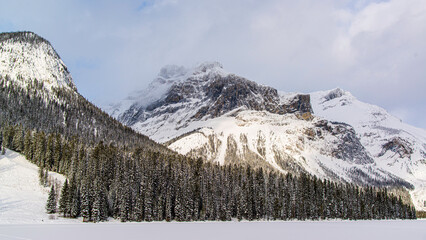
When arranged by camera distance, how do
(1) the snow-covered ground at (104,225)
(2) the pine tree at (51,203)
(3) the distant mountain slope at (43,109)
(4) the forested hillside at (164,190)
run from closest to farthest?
(1) the snow-covered ground at (104,225) < (2) the pine tree at (51,203) < (4) the forested hillside at (164,190) < (3) the distant mountain slope at (43,109)

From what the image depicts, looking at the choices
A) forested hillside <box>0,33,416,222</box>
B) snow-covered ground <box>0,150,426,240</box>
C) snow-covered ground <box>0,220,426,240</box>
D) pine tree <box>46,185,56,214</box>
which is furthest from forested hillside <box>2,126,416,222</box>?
snow-covered ground <box>0,220,426,240</box>

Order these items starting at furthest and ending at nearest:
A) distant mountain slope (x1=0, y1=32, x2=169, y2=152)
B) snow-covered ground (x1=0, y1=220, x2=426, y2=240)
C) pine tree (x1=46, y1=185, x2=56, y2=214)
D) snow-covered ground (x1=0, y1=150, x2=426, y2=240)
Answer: distant mountain slope (x1=0, y1=32, x2=169, y2=152), pine tree (x1=46, y1=185, x2=56, y2=214), snow-covered ground (x1=0, y1=150, x2=426, y2=240), snow-covered ground (x1=0, y1=220, x2=426, y2=240)

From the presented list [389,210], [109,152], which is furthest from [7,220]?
[389,210]

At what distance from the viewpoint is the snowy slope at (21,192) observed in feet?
231

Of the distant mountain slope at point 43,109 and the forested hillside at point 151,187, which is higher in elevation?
the distant mountain slope at point 43,109

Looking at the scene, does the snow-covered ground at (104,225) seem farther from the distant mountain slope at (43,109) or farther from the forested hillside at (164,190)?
the distant mountain slope at (43,109)

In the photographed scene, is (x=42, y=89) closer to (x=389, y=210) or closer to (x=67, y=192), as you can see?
(x=67, y=192)

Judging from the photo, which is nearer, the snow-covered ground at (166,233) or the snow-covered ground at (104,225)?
the snow-covered ground at (166,233)

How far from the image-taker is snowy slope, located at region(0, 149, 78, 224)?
70312 millimetres

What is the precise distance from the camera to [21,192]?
8525 centimetres

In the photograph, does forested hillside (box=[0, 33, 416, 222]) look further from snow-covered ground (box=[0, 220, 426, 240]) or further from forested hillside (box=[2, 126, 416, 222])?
snow-covered ground (box=[0, 220, 426, 240])

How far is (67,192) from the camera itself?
81000mm

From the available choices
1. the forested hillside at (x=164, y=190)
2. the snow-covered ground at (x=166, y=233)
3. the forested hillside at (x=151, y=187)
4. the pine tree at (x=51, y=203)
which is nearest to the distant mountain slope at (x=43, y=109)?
the forested hillside at (x=151, y=187)

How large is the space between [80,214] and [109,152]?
3272 cm
